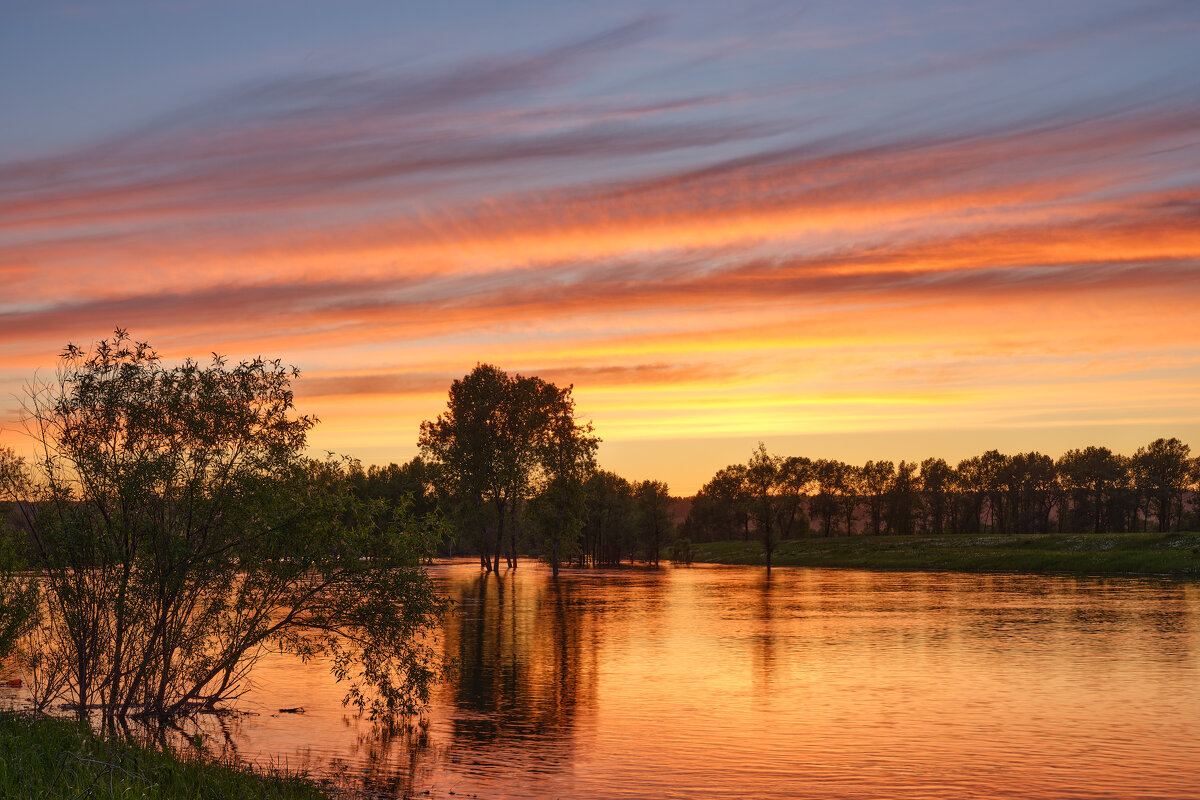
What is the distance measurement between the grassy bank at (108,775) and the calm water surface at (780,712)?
12.9 feet

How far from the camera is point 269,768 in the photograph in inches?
1065

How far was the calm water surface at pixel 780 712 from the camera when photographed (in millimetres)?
27484

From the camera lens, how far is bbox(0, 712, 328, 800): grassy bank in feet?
66.9

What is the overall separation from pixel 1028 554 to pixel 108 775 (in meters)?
148

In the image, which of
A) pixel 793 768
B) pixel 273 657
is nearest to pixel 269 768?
pixel 793 768

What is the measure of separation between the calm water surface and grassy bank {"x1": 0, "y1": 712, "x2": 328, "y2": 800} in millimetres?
3929

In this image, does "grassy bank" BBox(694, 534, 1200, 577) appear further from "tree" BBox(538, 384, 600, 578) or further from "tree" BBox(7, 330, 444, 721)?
"tree" BBox(7, 330, 444, 721)

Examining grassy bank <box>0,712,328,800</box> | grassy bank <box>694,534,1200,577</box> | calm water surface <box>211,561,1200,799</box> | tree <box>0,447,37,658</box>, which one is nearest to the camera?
grassy bank <box>0,712,328,800</box>

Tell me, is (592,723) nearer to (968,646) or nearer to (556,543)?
(968,646)

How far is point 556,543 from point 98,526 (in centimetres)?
11521

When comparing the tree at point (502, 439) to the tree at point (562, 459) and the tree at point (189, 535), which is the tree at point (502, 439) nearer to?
the tree at point (562, 459)

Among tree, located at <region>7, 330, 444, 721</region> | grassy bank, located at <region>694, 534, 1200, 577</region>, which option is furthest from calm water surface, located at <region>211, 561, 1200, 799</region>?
grassy bank, located at <region>694, 534, 1200, 577</region>

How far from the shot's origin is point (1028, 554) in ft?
490

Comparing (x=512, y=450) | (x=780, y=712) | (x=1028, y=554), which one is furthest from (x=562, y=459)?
(x=780, y=712)
